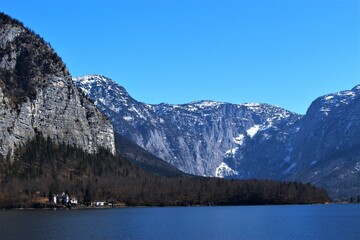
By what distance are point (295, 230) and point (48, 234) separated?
67159 mm

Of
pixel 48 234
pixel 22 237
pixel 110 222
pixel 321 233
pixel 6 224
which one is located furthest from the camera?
pixel 110 222

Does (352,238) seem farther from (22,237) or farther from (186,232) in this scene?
(22,237)

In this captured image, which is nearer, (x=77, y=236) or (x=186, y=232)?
(x=77, y=236)

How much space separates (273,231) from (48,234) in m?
59.7

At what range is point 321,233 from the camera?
157 m

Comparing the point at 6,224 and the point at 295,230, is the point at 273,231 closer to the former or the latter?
the point at 295,230

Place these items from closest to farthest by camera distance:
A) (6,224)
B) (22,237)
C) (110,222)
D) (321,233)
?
1. (22,237)
2. (321,233)
3. (6,224)
4. (110,222)

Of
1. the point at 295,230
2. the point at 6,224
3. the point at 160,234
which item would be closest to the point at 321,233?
the point at 295,230

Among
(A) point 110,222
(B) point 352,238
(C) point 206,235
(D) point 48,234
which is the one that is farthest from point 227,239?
(A) point 110,222

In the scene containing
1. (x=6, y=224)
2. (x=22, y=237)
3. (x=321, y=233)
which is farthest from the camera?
(x=6, y=224)

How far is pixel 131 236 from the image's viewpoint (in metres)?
147

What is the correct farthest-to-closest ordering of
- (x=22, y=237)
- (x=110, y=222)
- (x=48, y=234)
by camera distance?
(x=110, y=222)
(x=48, y=234)
(x=22, y=237)

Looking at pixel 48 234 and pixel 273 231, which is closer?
pixel 48 234

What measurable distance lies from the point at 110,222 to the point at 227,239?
208 ft
